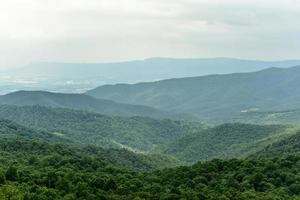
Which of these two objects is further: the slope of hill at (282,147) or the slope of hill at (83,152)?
the slope of hill at (282,147)

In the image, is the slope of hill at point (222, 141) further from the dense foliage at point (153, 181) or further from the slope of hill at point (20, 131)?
the dense foliage at point (153, 181)

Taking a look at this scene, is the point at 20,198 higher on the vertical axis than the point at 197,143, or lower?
higher

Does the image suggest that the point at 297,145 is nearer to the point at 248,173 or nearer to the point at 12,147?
the point at 248,173

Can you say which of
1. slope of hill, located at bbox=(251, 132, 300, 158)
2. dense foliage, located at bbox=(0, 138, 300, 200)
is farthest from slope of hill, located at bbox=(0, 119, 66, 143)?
dense foliage, located at bbox=(0, 138, 300, 200)

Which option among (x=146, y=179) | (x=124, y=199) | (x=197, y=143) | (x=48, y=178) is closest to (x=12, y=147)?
(x=146, y=179)

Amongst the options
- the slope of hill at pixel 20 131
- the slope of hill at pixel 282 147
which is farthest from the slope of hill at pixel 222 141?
the slope of hill at pixel 20 131

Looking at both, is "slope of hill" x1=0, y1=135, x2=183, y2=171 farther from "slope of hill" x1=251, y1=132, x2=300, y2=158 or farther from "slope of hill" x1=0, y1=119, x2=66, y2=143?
"slope of hill" x1=251, y1=132, x2=300, y2=158

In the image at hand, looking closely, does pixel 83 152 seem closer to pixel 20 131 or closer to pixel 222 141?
pixel 20 131

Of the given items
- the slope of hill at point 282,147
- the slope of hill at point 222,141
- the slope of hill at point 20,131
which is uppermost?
the slope of hill at point 20,131
